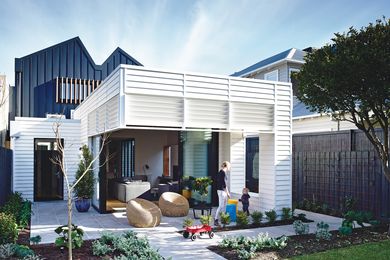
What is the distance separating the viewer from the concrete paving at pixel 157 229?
6.51 metres

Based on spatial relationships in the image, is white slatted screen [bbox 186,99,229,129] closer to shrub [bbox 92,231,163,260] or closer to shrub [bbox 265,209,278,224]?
shrub [bbox 265,209,278,224]

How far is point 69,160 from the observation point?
13.6 m

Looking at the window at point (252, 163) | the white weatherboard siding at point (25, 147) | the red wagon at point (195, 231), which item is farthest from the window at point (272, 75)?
the red wagon at point (195, 231)

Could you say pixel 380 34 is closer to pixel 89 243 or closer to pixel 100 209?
pixel 89 243

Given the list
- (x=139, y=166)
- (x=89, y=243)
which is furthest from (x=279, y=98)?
(x=139, y=166)

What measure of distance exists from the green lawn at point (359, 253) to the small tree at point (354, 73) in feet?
6.23

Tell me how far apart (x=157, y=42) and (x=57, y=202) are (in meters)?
6.96

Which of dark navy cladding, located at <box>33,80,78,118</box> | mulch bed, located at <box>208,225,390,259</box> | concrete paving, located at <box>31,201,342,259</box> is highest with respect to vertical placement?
dark navy cladding, located at <box>33,80,78,118</box>

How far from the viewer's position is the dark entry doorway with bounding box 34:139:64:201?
533 inches

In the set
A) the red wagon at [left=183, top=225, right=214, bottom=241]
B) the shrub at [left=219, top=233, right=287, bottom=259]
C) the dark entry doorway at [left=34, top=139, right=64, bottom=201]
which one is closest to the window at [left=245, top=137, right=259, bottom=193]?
the red wagon at [left=183, top=225, right=214, bottom=241]

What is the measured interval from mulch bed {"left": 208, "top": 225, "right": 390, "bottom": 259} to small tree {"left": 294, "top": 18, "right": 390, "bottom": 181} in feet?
4.42

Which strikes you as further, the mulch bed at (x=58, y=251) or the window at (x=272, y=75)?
the window at (x=272, y=75)

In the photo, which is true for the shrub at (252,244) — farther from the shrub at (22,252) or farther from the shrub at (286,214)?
the shrub at (22,252)

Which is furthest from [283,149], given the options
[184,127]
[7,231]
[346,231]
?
[7,231]
